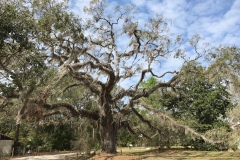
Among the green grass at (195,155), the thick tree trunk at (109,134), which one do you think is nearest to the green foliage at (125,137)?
the green grass at (195,155)

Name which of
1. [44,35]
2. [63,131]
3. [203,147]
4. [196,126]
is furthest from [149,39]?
[63,131]

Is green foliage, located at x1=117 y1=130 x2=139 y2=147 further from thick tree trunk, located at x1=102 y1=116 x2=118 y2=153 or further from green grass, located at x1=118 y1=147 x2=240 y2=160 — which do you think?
thick tree trunk, located at x1=102 y1=116 x2=118 y2=153

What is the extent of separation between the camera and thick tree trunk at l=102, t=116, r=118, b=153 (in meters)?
17.2

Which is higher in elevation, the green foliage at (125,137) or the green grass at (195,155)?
the green foliage at (125,137)

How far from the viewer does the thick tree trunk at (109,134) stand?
1719 centimetres

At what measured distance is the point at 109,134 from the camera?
17.4 metres

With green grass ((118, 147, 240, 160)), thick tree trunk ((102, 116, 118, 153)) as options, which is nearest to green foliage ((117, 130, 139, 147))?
green grass ((118, 147, 240, 160))

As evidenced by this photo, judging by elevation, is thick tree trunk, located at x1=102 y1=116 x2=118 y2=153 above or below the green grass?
above

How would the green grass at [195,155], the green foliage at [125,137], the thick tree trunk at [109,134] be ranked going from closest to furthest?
the green grass at [195,155], the thick tree trunk at [109,134], the green foliage at [125,137]

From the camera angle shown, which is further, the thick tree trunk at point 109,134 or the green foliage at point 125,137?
the green foliage at point 125,137

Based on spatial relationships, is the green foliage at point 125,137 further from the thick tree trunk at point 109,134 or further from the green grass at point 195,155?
the thick tree trunk at point 109,134

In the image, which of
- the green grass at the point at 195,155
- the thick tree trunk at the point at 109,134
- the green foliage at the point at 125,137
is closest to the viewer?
the green grass at the point at 195,155

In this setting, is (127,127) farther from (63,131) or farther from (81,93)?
(63,131)

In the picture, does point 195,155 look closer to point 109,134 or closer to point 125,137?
point 109,134
